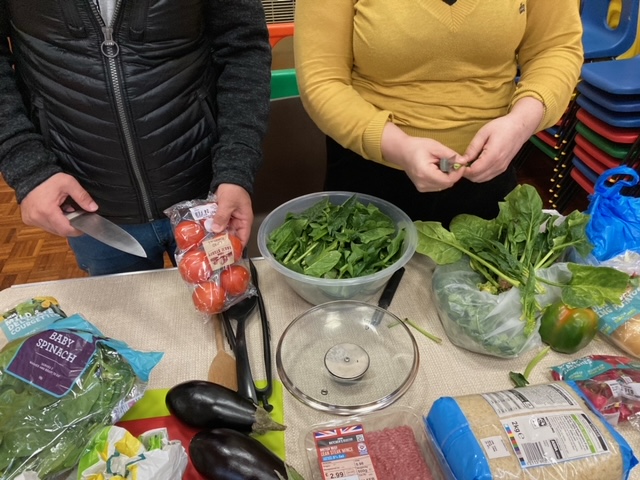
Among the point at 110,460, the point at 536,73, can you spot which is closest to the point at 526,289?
the point at 536,73

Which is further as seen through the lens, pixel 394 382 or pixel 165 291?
pixel 165 291

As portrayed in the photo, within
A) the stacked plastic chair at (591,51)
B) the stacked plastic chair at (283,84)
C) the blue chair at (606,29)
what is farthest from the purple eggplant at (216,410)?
the blue chair at (606,29)

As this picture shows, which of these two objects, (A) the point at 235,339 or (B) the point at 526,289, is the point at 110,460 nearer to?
(A) the point at 235,339

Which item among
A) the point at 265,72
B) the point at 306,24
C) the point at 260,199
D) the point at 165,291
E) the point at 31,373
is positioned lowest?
the point at 260,199

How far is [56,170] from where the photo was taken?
33.4 inches

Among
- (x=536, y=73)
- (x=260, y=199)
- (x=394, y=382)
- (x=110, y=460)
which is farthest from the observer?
(x=260, y=199)

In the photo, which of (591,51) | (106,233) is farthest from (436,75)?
(591,51)

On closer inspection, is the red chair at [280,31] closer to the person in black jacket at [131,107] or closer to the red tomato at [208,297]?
the person in black jacket at [131,107]

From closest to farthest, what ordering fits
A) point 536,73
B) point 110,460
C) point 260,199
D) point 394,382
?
→ point 110,460
point 394,382
point 536,73
point 260,199

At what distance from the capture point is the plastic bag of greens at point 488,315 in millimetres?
766

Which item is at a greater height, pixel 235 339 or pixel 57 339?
pixel 57 339

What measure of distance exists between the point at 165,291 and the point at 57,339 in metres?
0.28

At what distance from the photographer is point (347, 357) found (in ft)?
2.55

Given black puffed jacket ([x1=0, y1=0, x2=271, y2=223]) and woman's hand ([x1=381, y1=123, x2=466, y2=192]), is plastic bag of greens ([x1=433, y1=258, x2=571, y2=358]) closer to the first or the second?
woman's hand ([x1=381, y1=123, x2=466, y2=192])
